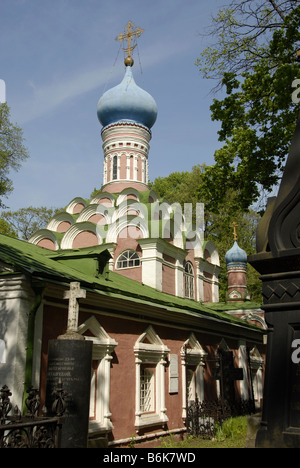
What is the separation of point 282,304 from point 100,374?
586 centimetres

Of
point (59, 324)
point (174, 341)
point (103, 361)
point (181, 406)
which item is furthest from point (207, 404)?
point (59, 324)

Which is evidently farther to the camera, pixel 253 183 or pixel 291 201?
pixel 253 183

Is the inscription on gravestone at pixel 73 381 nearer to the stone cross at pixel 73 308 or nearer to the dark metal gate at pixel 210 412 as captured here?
the stone cross at pixel 73 308

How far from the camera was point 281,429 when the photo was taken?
434cm

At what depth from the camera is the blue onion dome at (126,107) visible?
22109mm

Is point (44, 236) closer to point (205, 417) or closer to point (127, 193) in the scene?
point (127, 193)

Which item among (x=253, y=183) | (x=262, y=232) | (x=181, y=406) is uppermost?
(x=253, y=183)

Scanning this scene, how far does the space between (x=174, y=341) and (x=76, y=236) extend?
741 centimetres

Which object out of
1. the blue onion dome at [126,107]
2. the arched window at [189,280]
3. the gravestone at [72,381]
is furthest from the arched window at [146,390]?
the blue onion dome at [126,107]

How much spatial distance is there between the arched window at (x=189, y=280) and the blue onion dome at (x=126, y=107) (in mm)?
7735

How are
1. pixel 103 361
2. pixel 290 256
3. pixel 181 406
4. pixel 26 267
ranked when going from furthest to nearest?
pixel 181 406 < pixel 103 361 < pixel 26 267 < pixel 290 256

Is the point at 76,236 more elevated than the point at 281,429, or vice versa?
the point at 76,236

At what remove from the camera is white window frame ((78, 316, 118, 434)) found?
9.18 metres

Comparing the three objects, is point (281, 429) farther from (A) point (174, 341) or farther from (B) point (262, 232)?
(A) point (174, 341)
